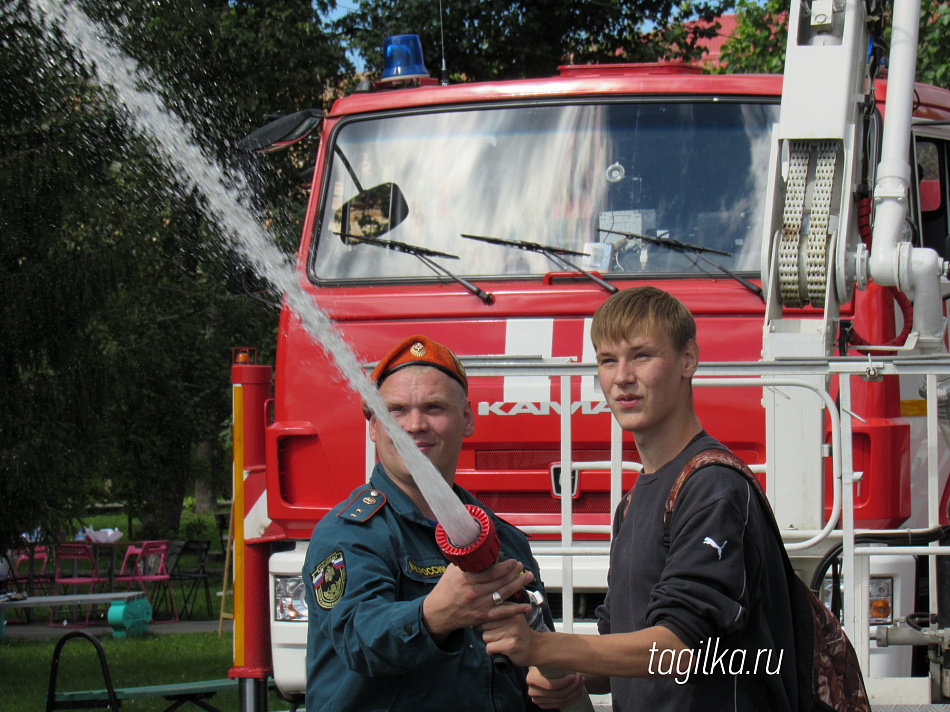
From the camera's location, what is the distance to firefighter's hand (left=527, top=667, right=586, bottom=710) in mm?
A: 2217

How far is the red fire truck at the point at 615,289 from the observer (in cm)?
421

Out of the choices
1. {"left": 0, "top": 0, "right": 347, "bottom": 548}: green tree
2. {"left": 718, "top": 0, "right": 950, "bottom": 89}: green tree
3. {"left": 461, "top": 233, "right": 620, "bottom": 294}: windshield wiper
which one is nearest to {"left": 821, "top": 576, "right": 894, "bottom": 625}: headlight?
{"left": 461, "top": 233, "right": 620, "bottom": 294}: windshield wiper

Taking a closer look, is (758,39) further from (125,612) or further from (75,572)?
(75,572)

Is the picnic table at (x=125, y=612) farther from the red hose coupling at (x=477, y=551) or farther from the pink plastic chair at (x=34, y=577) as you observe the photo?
the red hose coupling at (x=477, y=551)

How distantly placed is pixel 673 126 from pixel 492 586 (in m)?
3.77

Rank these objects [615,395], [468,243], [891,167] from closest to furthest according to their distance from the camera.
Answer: [615,395]
[891,167]
[468,243]

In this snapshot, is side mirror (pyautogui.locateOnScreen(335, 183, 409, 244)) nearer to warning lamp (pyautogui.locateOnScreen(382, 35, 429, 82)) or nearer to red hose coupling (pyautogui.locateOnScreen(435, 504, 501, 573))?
warning lamp (pyautogui.locateOnScreen(382, 35, 429, 82))

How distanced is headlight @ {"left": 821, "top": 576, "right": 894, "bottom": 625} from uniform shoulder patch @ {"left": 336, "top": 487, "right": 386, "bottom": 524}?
2.56 m

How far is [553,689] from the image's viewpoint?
2225 mm

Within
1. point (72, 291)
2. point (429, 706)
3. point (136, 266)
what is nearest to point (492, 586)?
point (429, 706)

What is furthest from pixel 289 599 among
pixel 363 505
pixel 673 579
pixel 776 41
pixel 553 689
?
pixel 776 41

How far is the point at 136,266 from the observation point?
13.5 m

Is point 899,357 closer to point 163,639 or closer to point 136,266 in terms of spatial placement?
point 136,266

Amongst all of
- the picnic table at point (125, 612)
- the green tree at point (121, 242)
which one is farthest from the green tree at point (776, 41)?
the picnic table at point (125, 612)
